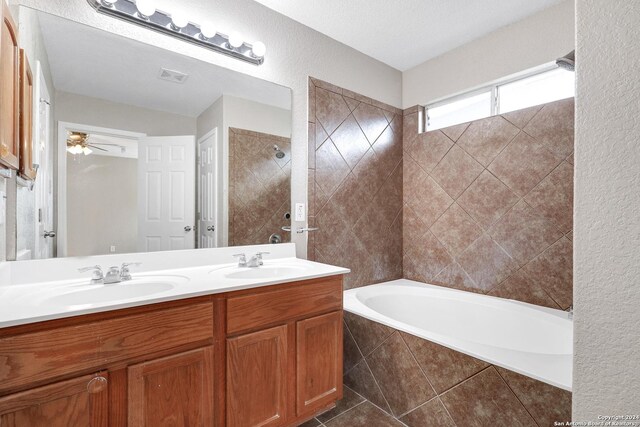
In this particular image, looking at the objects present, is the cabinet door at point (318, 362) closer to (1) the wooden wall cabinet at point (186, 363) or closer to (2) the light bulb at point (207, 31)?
(1) the wooden wall cabinet at point (186, 363)

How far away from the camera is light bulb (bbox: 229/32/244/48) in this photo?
6.14 ft

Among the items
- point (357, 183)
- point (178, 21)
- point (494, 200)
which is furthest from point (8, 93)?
point (494, 200)

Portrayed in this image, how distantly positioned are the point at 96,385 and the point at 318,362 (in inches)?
38.7

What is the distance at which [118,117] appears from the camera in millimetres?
1612

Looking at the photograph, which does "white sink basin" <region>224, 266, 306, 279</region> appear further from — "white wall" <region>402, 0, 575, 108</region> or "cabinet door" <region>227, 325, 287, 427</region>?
"white wall" <region>402, 0, 575, 108</region>

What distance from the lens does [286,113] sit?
221 centimetres

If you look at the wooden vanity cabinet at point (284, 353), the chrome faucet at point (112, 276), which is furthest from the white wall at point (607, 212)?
the chrome faucet at point (112, 276)

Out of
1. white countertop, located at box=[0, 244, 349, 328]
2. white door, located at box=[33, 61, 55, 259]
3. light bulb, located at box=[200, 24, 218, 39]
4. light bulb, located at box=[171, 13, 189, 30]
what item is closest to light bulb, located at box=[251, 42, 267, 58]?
light bulb, located at box=[200, 24, 218, 39]

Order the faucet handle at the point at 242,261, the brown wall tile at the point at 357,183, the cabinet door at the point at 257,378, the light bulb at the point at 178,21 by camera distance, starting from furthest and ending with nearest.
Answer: the brown wall tile at the point at 357,183, the faucet handle at the point at 242,261, the light bulb at the point at 178,21, the cabinet door at the point at 257,378

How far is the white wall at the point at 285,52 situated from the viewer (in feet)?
5.24

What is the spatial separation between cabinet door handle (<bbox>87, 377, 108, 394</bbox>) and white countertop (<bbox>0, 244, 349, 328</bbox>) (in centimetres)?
23

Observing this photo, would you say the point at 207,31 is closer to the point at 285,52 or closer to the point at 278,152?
the point at 285,52

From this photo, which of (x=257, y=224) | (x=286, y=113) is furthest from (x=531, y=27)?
(x=257, y=224)

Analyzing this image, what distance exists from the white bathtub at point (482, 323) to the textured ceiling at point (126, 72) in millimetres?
1661
